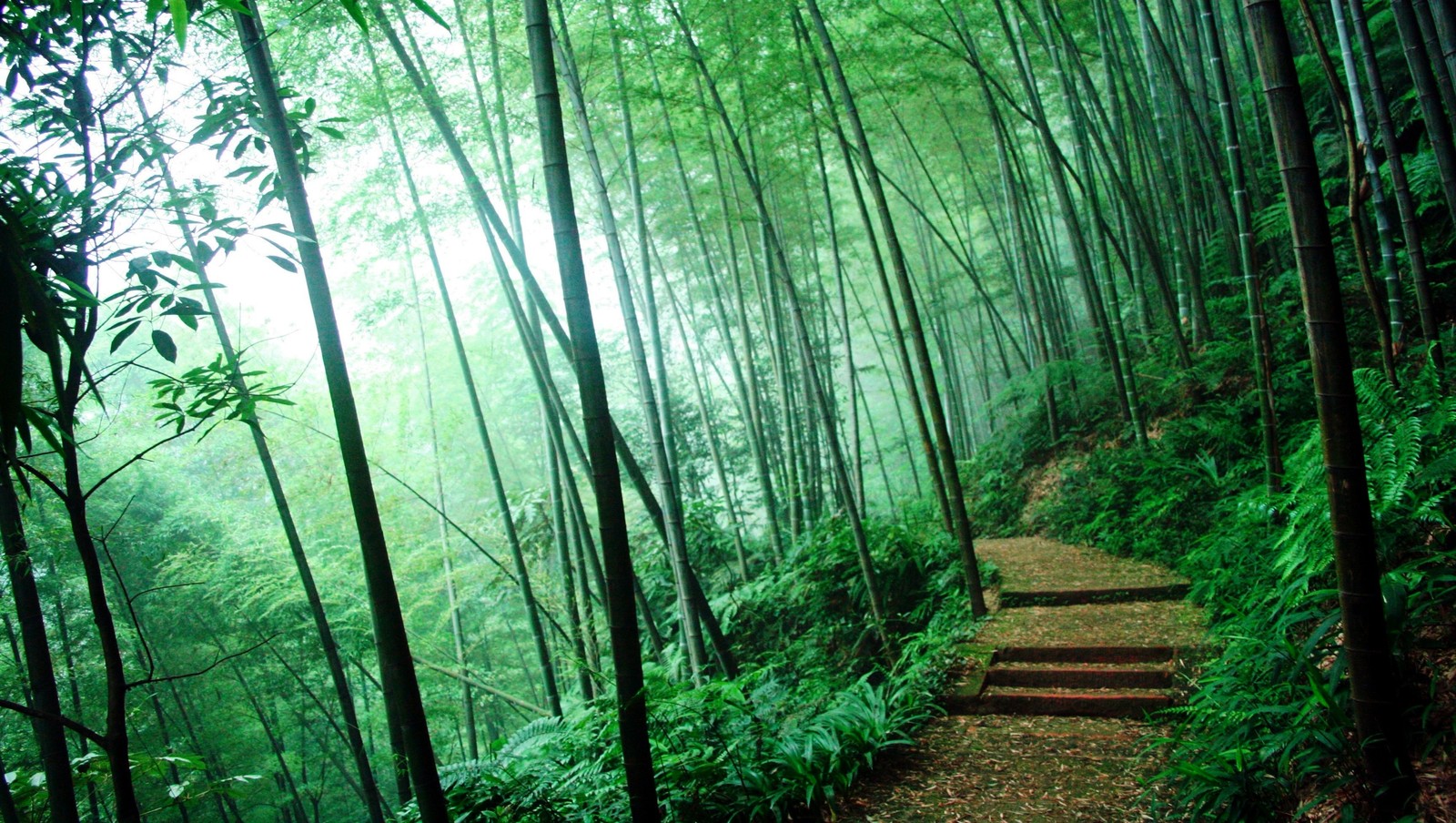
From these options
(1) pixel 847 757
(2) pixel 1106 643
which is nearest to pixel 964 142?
(2) pixel 1106 643

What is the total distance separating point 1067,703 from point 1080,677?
0.71 ft

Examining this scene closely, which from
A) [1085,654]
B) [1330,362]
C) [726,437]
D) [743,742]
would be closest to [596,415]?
[1330,362]

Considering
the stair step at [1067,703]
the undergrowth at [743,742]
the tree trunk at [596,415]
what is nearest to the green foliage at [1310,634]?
the stair step at [1067,703]

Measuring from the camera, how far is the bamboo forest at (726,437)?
163cm

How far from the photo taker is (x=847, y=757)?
9.21ft

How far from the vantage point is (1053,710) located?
3248mm

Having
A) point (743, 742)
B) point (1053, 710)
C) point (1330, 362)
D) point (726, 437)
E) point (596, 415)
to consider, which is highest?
point (596, 415)

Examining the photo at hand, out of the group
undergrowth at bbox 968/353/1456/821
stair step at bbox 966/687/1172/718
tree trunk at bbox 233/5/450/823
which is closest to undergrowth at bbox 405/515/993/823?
stair step at bbox 966/687/1172/718

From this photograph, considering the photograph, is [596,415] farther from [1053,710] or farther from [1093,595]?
[1093,595]

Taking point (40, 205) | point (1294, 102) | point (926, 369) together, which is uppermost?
point (40, 205)

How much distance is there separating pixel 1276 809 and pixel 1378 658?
622mm

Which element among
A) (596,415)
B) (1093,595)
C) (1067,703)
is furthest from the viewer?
(1093,595)

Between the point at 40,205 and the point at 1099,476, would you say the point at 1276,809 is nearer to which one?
the point at 40,205

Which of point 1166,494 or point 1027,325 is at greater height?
point 1027,325
